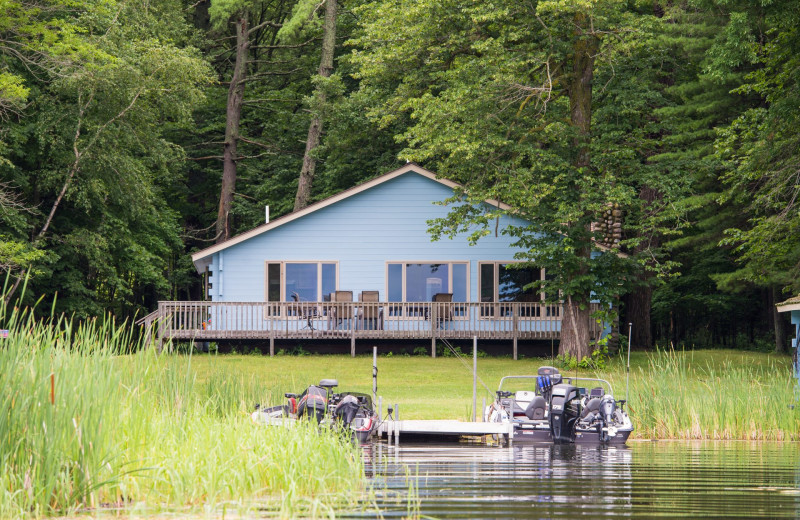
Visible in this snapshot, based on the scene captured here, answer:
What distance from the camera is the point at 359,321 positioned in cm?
2738

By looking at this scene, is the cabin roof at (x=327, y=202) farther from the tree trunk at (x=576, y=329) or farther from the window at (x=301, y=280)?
the tree trunk at (x=576, y=329)

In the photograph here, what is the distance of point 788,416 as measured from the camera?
15164 mm

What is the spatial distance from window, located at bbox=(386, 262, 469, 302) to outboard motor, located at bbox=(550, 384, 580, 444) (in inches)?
545

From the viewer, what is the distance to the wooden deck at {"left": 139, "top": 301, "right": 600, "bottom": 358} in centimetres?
2703

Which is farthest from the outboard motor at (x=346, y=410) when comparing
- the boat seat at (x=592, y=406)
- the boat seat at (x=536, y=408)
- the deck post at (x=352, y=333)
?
the deck post at (x=352, y=333)

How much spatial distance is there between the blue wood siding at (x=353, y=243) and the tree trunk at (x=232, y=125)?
Answer: 8.82 meters

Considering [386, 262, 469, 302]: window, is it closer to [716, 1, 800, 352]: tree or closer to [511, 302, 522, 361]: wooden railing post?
[511, 302, 522, 361]: wooden railing post

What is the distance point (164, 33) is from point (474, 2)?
14667 mm

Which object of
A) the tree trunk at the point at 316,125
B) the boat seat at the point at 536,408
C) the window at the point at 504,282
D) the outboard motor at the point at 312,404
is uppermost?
the tree trunk at the point at 316,125

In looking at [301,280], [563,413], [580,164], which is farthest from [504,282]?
[563,413]

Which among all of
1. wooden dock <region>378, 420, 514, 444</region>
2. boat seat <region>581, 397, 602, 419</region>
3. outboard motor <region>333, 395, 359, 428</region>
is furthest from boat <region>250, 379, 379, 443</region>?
boat seat <region>581, 397, 602, 419</region>

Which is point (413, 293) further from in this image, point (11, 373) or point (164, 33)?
point (11, 373)

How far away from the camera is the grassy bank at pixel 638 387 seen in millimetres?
15227

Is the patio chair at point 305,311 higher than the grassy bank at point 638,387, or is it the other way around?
the patio chair at point 305,311
